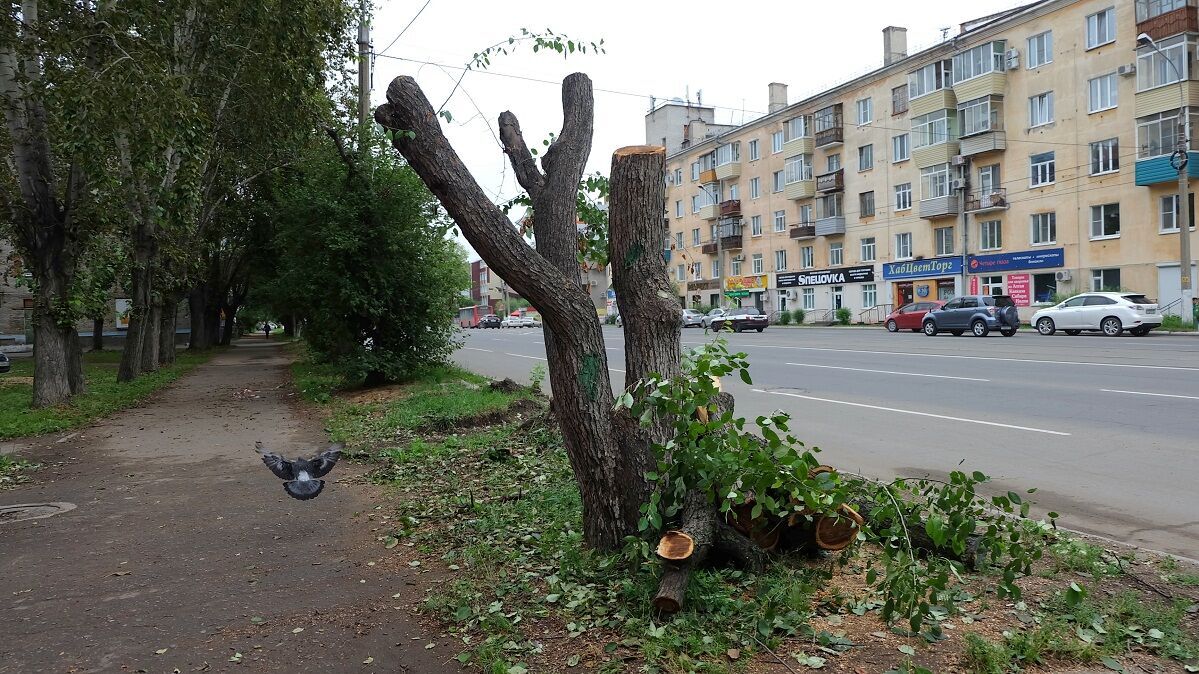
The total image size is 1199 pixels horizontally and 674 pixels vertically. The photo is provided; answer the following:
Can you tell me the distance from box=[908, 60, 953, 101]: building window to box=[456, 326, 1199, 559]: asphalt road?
89.0 ft

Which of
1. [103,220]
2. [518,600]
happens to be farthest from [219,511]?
[103,220]

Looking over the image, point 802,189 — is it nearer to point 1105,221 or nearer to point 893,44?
point 893,44

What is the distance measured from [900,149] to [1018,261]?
34.5 ft

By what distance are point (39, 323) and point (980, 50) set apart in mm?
39593

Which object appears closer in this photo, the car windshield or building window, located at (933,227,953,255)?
the car windshield

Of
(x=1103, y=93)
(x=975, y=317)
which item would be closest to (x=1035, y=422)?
(x=975, y=317)

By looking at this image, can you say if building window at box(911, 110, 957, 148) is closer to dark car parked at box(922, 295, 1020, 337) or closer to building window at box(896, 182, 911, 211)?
building window at box(896, 182, 911, 211)

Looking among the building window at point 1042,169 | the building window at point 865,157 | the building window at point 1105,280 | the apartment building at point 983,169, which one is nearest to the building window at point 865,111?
the apartment building at point 983,169

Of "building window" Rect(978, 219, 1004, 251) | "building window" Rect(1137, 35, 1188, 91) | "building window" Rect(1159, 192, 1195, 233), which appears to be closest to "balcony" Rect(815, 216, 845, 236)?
"building window" Rect(978, 219, 1004, 251)

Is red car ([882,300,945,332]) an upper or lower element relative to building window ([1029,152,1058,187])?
lower

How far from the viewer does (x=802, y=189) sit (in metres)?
53.5

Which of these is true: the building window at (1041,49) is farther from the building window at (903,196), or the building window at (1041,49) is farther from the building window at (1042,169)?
the building window at (903,196)

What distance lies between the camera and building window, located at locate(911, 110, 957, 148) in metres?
42.2

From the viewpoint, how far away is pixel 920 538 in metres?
4.61
